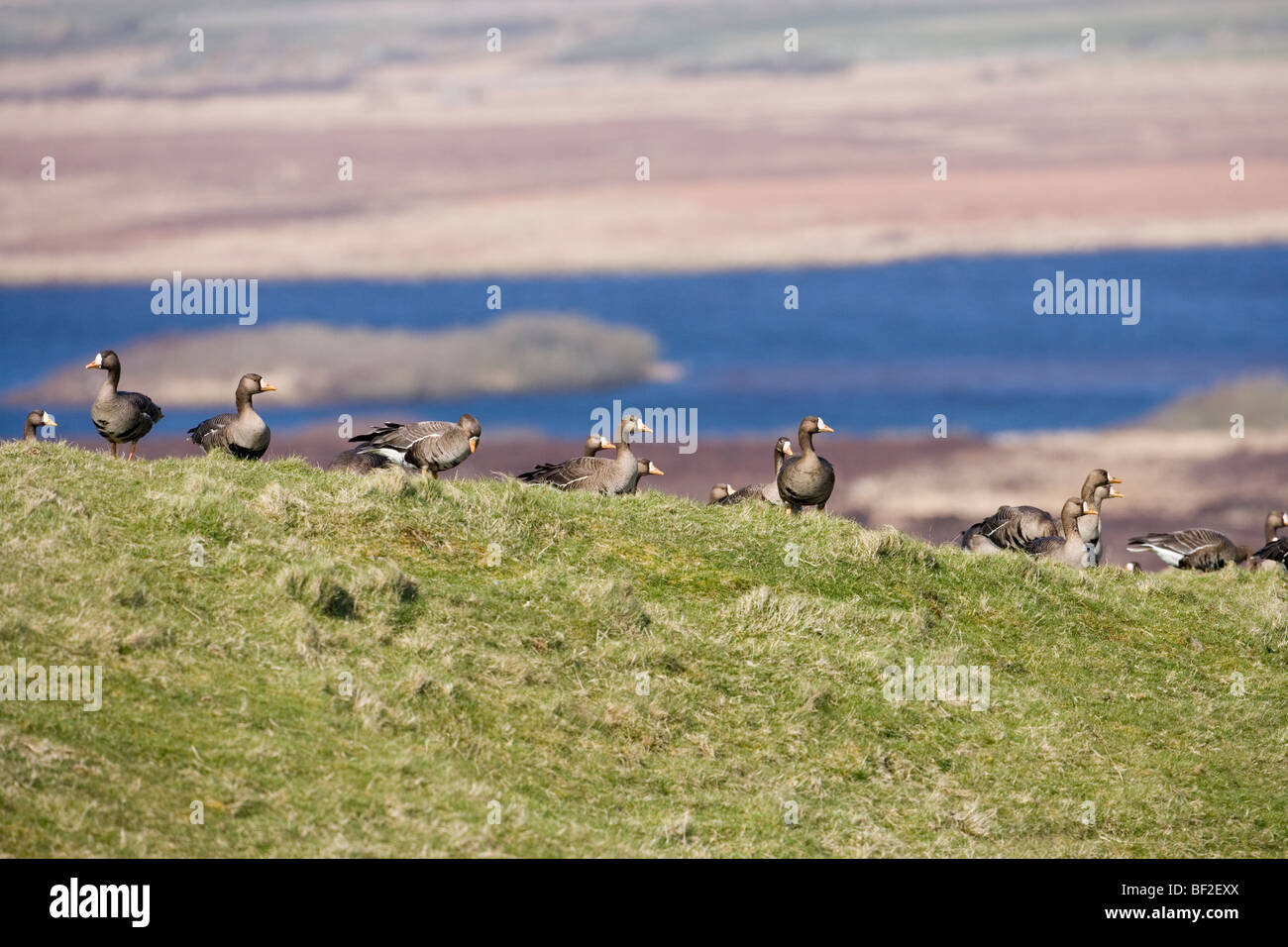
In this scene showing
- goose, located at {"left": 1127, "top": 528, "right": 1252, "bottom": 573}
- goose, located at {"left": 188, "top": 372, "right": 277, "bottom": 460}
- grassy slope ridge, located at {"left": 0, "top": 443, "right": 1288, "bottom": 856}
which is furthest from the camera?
goose, located at {"left": 1127, "top": 528, "right": 1252, "bottom": 573}

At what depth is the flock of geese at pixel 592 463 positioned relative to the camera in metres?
21.0

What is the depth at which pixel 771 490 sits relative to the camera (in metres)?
23.4

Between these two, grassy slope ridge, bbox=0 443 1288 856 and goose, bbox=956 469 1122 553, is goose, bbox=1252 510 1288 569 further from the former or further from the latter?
grassy slope ridge, bbox=0 443 1288 856

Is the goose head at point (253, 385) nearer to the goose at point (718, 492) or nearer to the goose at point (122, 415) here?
the goose at point (122, 415)

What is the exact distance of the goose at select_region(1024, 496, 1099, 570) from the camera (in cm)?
2333

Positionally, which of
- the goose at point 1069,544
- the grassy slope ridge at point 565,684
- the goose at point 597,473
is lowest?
the grassy slope ridge at point 565,684

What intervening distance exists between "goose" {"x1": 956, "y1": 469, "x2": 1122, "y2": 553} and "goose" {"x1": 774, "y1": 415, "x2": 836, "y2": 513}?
3812 millimetres

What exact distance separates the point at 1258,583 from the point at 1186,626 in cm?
433

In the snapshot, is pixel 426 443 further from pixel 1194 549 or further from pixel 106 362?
pixel 1194 549

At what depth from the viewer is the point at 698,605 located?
56.1 feet

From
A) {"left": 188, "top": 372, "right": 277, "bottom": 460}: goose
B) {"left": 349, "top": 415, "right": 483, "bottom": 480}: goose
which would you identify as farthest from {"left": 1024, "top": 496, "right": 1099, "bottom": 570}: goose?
{"left": 188, "top": 372, "right": 277, "bottom": 460}: goose

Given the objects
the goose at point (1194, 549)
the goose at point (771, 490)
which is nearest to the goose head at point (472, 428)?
the goose at point (771, 490)

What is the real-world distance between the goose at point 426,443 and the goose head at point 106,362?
12.4ft
